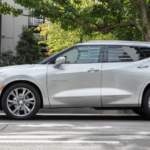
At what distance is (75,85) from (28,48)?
1168 centimetres

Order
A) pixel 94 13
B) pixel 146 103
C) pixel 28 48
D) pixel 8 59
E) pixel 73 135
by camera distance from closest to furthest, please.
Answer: pixel 73 135 < pixel 146 103 < pixel 94 13 < pixel 8 59 < pixel 28 48

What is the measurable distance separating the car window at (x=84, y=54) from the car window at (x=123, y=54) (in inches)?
8.5

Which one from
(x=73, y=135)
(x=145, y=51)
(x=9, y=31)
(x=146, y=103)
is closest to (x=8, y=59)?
(x=9, y=31)

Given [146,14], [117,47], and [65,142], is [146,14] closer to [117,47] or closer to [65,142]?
[117,47]

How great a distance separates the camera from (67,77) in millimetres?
7473

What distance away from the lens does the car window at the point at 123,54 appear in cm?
770

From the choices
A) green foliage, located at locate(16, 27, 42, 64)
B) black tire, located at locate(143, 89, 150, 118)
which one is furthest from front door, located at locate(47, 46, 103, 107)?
green foliage, located at locate(16, 27, 42, 64)

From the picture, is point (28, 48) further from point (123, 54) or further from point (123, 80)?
point (123, 80)

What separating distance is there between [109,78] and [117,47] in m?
0.76

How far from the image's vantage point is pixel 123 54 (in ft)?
25.5

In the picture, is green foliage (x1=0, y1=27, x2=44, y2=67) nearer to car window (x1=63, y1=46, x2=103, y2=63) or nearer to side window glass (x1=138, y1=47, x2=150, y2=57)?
car window (x1=63, y1=46, x2=103, y2=63)

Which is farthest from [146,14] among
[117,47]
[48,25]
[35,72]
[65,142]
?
[48,25]

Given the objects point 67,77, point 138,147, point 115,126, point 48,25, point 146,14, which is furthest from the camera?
point 48,25

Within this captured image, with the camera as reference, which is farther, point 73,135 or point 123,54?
point 123,54
